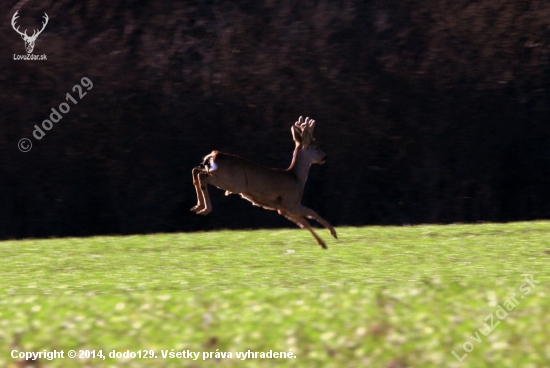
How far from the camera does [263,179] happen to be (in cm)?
1117

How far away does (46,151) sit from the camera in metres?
18.7

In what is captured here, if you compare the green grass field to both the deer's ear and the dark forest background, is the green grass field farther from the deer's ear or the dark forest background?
the dark forest background

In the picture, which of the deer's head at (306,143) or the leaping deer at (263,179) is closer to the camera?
the leaping deer at (263,179)

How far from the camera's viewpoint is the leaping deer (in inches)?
417

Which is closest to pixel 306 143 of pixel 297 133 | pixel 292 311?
pixel 297 133

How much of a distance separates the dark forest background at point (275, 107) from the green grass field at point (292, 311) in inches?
231

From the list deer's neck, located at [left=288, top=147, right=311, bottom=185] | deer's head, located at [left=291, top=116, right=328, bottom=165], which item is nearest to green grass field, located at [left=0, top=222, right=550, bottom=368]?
deer's neck, located at [left=288, top=147, right=311, bottom=185]

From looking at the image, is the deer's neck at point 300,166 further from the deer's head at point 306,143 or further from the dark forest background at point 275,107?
the dark forest background at point 275,107

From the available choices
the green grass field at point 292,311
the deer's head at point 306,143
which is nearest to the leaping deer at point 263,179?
the deer's head at point 306,143

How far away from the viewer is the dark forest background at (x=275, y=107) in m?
18.7

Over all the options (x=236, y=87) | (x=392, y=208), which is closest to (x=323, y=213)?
(x=392, y=208)

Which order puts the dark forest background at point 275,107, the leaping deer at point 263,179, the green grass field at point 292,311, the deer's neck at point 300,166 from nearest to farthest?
the green grass field at point 292,311
the leaping deer at point 263,179
the deer's neck at point 300,166
the dark forest background at point 275,107

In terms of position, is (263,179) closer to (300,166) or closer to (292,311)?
(300,166)

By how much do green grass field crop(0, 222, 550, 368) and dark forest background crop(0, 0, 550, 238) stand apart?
5.86 meters
